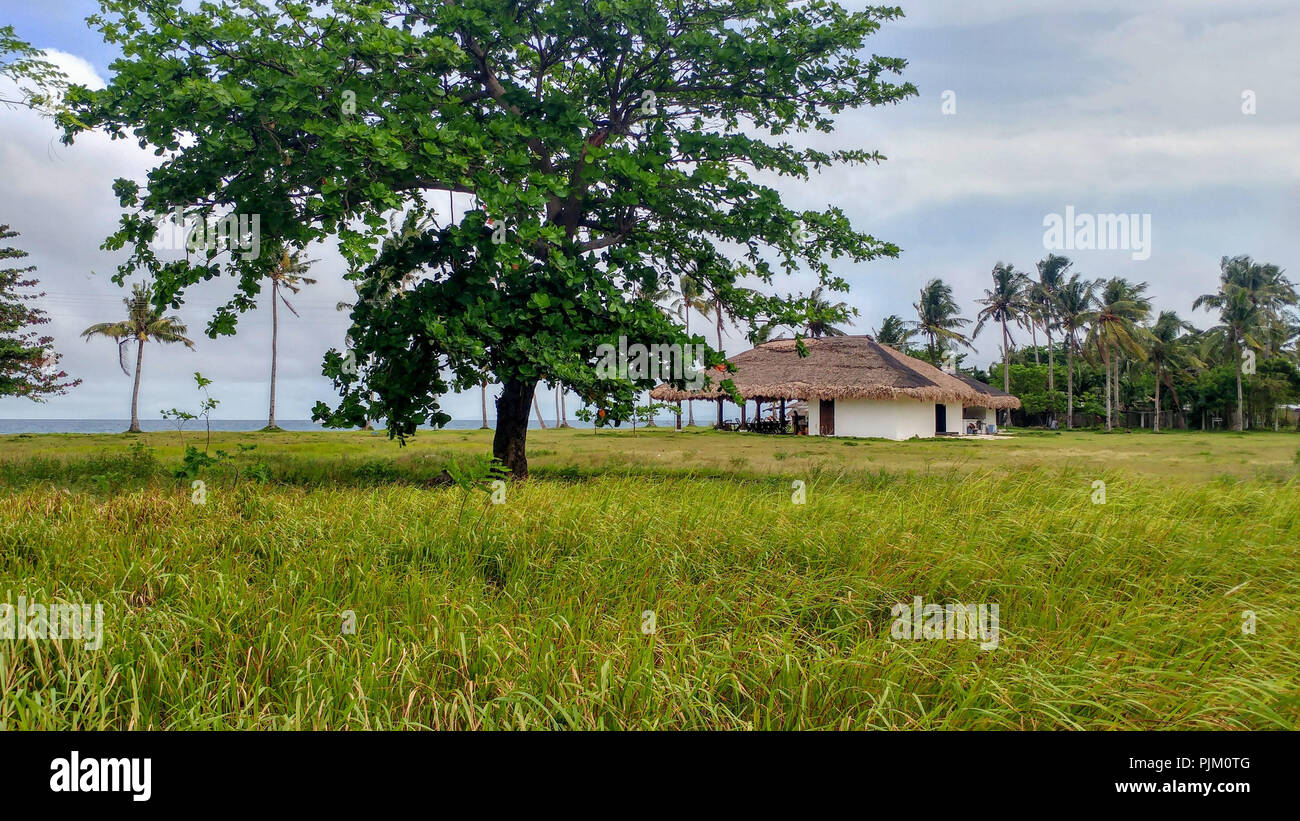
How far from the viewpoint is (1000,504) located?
769cm

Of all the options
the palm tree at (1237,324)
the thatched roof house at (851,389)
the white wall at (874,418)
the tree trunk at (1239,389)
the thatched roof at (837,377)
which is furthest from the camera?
the palm tree at (1237,324)

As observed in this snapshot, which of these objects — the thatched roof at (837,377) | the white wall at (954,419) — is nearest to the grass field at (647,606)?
the thatched roof at (837,377)

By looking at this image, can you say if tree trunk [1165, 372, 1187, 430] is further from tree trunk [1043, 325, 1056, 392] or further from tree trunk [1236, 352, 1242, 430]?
tree trunk [1043, 325, 1056, 392]

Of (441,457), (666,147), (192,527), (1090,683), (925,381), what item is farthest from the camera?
(925,381)

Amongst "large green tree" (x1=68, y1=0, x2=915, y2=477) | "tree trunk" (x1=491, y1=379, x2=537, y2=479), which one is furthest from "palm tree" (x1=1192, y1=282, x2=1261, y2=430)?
"tree trunk" (x1=491, y1=379, x2=537, y2=479)

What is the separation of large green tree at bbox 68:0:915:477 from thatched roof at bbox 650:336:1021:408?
15.8 meters

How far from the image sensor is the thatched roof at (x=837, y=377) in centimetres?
2938

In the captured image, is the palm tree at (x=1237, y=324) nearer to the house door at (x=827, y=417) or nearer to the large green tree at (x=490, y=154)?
the house door at (x=827, y=417)

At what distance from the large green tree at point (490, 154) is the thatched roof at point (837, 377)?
51.9 feet
